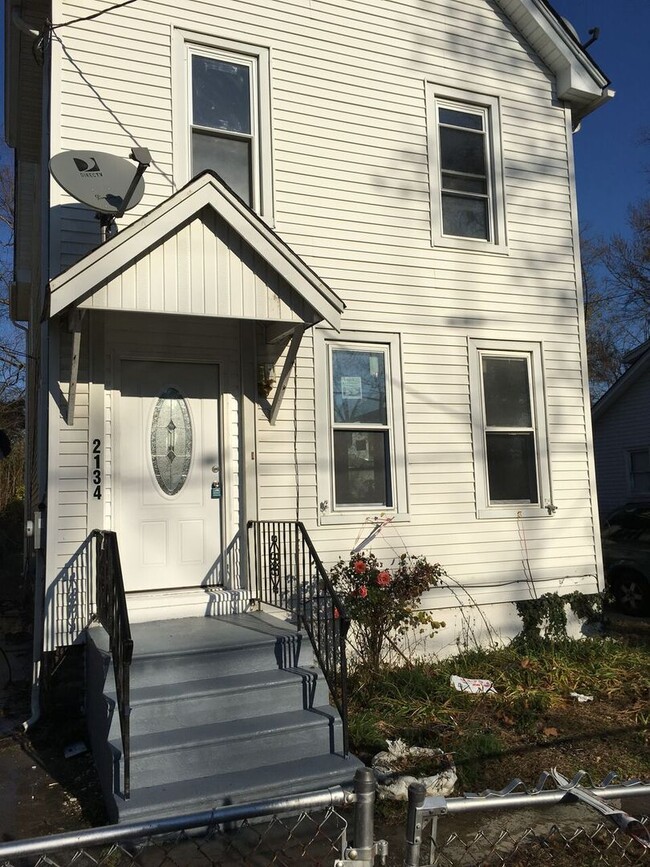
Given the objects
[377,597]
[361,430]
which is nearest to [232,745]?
[377,597]

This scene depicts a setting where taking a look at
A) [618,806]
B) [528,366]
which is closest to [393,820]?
[618,806]

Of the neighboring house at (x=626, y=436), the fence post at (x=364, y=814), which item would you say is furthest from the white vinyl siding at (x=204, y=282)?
the neighboring house at (x=626, y=436)

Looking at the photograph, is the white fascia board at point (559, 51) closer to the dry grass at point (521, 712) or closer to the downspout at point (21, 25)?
the downspout at point (21, 25)

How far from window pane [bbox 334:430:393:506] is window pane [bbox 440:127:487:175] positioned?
3.30 m

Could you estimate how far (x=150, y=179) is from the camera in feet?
21.2

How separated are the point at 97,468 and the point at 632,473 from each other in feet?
52.7

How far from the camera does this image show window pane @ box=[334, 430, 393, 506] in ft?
23.3

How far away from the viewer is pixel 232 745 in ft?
14.6

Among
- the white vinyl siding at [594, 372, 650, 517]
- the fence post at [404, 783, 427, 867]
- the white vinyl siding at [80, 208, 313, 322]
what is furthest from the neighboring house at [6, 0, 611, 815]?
the white vinyl siding at [594, 372, 650, 517]

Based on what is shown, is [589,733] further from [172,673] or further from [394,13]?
[394,13]

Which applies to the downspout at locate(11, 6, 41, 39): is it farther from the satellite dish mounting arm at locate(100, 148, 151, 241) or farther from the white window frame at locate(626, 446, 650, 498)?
the white window frame at locate(626, 446, 650, 498)

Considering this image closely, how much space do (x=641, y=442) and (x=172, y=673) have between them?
53.1 feet

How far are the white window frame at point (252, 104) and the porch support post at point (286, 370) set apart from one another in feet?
5.02

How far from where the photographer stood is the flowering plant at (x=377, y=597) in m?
6.30
